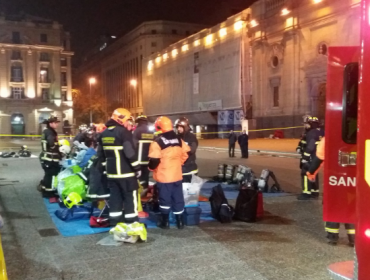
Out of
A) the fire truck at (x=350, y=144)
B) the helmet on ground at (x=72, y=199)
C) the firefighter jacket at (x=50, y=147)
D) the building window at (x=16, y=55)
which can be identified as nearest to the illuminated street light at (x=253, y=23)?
the firefighter jacket at (x=50, y=147)

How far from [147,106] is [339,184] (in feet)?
191

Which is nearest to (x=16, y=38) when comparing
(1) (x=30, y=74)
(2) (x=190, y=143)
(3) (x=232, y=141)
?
(1) (x=30, y=74)

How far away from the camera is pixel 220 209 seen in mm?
6809

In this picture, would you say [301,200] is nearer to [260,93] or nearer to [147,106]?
[260,93]

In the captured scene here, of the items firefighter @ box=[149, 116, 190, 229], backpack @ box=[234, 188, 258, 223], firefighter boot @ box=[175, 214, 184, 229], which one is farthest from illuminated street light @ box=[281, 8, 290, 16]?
firefighter boot @ box=[175, 214, 184, 229]

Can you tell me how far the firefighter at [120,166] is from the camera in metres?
6.01

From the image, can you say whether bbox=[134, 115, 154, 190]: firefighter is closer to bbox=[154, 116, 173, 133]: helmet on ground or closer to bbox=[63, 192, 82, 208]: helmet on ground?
bbox=[63, 192, 82, 208]: helmet on ground

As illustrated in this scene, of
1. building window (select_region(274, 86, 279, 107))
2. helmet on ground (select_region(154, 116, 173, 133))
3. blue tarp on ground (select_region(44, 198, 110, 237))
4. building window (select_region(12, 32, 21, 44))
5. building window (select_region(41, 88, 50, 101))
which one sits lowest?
blue tarp on ground (select_region(44, 198, 110, 237))

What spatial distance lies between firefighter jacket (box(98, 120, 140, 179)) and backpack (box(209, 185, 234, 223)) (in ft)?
5.31

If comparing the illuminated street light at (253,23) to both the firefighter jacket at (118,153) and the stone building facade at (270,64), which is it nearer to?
the stone building facade at (270,64)

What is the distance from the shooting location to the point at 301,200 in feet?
28.7

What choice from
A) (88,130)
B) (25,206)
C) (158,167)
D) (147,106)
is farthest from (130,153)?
(147,106)

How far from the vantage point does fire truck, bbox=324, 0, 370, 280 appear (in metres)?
2.47

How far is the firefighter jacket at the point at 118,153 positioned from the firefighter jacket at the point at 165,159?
35 cm
